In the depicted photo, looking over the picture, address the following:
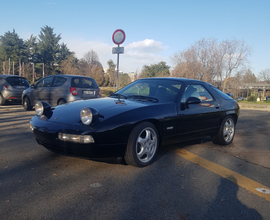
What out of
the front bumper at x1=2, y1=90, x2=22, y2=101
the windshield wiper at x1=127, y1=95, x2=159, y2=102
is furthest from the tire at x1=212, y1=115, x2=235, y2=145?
the front bumper at x1=2, y1=90, x2=22, y2=101

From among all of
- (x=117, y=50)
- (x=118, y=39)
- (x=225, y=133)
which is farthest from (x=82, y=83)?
(x=225, y=133)

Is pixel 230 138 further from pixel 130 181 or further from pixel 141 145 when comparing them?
pixel 130 181

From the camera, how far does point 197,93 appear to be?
4645 millimetres

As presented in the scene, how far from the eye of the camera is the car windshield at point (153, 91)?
13.6 feet

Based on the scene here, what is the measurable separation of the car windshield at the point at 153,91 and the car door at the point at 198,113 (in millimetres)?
215

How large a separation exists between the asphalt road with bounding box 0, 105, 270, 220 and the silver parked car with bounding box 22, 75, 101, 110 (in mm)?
4379

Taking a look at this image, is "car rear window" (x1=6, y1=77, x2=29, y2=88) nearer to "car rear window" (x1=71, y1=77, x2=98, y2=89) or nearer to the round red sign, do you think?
"car rear window" (x1=71, y1=77, x2=98, y2=89)

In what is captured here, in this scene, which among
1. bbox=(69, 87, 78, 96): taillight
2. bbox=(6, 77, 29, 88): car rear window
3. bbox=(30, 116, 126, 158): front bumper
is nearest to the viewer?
bbox=(30, 116, 126, 158): front bumper

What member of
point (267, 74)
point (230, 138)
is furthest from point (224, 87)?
point (230, 138)

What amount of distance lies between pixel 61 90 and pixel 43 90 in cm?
88

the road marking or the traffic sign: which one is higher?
the traffic sign

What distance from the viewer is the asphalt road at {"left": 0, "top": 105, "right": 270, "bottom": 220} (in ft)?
7.30

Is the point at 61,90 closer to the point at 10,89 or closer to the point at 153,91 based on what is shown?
the point at 10,89

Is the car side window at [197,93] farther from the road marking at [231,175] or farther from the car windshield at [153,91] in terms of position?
the road marking at [231,175]
